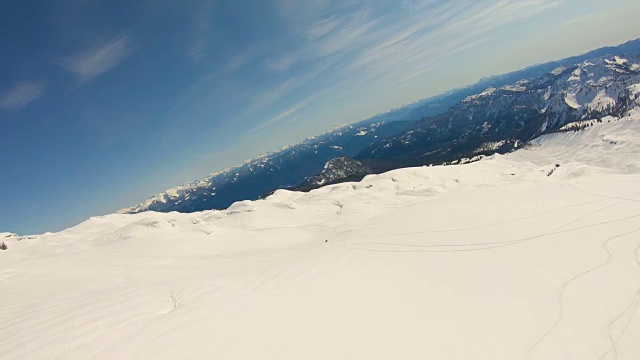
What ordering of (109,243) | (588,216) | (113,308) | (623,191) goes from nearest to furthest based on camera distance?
(113,308), (588,216), (109,243), (623,191)

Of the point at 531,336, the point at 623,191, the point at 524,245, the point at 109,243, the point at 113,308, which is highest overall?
the point at 109,243

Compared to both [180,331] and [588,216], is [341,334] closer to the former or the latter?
[180,331]

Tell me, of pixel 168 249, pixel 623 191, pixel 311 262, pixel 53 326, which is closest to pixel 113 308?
pixel 53 326

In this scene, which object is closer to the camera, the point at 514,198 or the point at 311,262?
the point at 311,262

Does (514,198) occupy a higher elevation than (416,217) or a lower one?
lower

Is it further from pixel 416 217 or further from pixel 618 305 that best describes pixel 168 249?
pixel 618 305

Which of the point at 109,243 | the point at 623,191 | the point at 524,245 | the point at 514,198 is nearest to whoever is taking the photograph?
the point at 524,245

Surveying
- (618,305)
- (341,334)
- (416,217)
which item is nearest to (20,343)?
(341,334)
